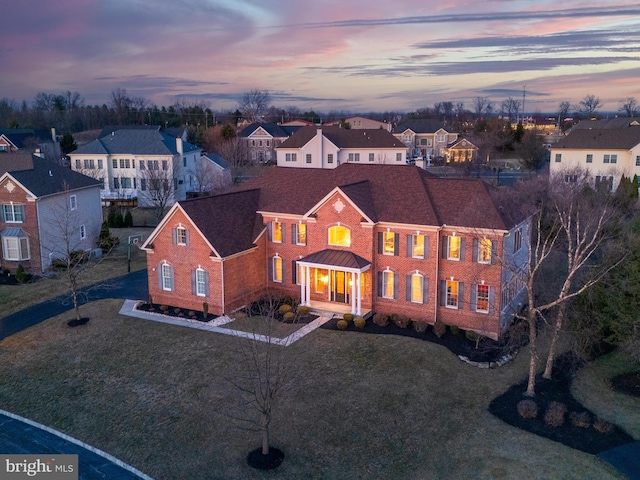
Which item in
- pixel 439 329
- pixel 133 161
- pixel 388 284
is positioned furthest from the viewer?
pixel 133 161

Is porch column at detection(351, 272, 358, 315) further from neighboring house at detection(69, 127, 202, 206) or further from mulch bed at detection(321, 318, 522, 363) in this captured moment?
neighboring house at detection(69, 127, 202, 206)

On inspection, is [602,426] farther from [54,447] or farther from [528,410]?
[54,447]

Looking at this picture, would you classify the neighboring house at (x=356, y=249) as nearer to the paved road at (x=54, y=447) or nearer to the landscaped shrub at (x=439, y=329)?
the landscaped shrub at (x=439, y=329)

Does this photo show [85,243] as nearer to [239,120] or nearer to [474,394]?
[474,394]

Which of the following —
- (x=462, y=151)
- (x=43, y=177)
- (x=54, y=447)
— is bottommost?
(x=54, y=447)

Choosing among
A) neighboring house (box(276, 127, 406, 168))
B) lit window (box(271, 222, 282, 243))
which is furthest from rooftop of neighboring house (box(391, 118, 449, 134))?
lit window (box(271, 222, 282, 243))

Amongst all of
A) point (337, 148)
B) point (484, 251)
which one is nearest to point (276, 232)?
point (484, 251)
